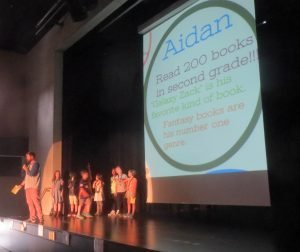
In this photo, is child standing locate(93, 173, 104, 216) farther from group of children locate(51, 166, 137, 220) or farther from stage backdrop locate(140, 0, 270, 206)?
stage backdrop locate(140, 0, 270, 206)

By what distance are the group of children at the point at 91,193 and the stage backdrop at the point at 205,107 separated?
0.86 feet

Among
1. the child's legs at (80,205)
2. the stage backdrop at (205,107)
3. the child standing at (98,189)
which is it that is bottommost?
the child's legs at (80,205)

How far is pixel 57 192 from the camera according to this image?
554cm

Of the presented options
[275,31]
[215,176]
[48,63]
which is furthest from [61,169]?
[275,31]

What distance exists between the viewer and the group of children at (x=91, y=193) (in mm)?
4594

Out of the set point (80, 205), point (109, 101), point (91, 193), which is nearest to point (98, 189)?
point (91, 193)

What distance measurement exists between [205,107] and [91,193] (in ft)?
7.49

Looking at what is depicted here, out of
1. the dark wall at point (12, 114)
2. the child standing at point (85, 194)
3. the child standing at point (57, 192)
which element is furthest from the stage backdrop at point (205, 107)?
the dark wall at point (12, 114)

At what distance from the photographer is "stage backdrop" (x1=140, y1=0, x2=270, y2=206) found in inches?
128

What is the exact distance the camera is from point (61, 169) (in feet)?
19.6

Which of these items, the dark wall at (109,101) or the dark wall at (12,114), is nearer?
the dark wall at (109,101)

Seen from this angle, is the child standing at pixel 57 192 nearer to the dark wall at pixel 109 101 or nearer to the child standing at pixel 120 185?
the dark wall at pixel 109 101

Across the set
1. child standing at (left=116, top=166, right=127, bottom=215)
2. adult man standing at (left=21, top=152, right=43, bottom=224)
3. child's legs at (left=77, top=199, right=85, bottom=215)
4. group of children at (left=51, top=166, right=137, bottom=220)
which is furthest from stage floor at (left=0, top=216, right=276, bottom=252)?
child's legs at (left=77, top=199, right=85, bottom=215)

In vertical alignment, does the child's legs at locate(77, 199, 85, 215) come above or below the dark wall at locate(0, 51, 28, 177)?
below
